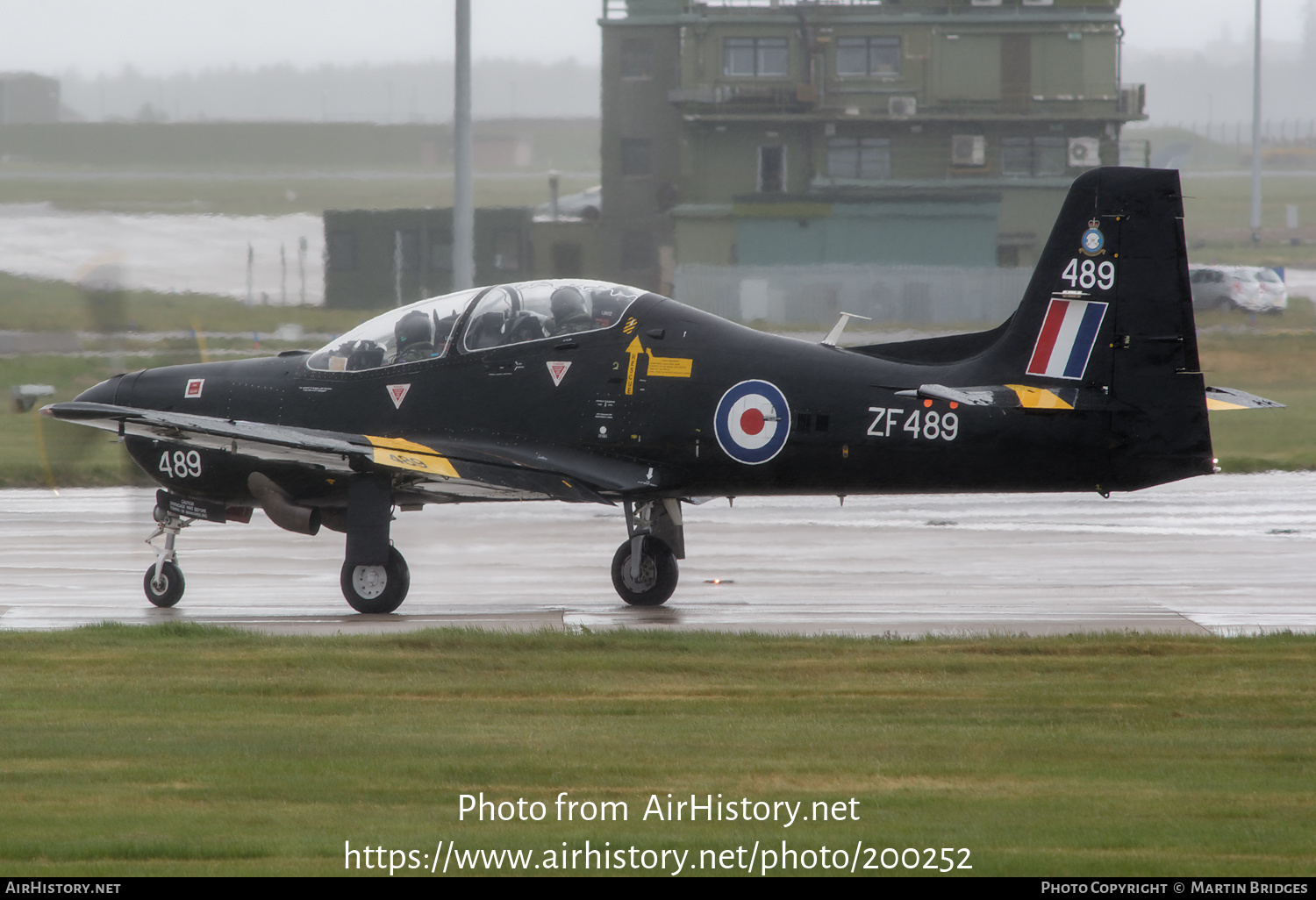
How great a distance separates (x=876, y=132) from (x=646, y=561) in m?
50.0

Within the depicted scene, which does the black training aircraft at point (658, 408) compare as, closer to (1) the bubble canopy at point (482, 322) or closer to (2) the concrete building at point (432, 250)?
(1) the bubble canopy at point (482, 322)

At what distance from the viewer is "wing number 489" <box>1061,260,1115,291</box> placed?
13102 millimetres

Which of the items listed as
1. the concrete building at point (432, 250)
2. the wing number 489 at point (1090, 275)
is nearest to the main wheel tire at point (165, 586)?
the wing number 489 at point (1090, 275)

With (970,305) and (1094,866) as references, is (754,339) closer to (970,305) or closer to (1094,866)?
(1094,866)

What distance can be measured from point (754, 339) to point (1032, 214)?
49.5 metres

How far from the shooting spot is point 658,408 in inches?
561

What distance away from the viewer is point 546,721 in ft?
32.1

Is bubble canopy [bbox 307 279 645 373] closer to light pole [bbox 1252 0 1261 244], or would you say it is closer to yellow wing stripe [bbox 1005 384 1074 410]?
yellow wing stripe [bbox 1005 384 1074 410]

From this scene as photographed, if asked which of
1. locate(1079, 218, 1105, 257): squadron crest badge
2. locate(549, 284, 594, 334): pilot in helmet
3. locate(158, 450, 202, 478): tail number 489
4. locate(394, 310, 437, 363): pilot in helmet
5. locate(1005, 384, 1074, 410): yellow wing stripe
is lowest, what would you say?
locate(158, 450, 202, 478): tail number 489

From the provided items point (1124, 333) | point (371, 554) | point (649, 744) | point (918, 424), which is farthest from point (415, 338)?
point (649, 744)

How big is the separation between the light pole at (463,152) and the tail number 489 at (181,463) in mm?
9758

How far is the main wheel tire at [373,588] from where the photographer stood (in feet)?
47.2

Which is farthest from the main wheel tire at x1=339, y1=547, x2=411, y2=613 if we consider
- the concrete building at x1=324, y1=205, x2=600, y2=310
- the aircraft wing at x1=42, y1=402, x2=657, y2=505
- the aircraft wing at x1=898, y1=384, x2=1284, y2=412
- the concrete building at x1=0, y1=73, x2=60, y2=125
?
the concrete building at x1=0, y1=73, x2=60, y2=125

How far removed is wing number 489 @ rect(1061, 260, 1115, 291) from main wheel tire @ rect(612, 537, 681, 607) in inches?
182
